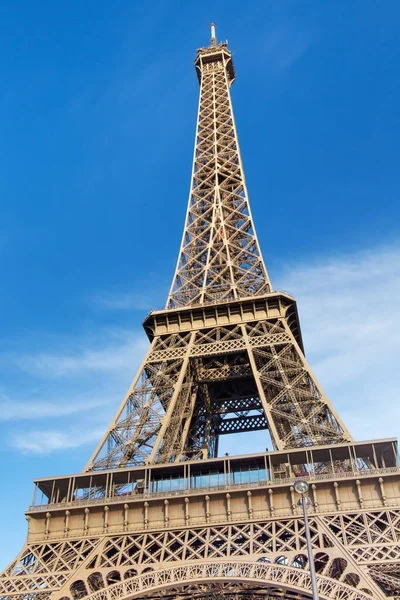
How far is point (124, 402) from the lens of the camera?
38.4 meters

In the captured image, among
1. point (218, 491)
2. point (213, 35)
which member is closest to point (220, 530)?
point (218, 491)

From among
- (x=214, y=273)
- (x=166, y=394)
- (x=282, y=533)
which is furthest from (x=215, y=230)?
(x=282, y=533)

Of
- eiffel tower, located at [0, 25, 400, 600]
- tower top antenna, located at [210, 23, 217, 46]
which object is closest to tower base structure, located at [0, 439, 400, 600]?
eiffel tower, located at [0, 25, 400, 600]

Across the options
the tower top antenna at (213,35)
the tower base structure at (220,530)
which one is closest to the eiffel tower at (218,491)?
the tower base structure at (220,530)

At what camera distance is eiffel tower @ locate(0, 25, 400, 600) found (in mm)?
27750

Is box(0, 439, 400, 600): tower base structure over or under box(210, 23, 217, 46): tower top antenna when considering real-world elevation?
under

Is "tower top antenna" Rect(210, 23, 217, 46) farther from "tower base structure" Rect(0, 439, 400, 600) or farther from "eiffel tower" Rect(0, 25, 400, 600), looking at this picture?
"tower base structure" Rect(0, 439, 400, 600)

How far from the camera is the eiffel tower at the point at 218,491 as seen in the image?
27.8m

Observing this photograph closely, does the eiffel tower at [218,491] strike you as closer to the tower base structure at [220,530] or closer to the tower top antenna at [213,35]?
the tower base structure at [220,530]

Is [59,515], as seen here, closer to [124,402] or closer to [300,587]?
[124,402]

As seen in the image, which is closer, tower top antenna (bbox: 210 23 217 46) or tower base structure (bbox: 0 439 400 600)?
tower base structure (bbox: 0 439 400 600)

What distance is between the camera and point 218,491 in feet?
103

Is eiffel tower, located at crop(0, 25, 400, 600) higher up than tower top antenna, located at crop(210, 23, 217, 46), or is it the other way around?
tower top antenna, located at crop(210, 23, 217, 46)

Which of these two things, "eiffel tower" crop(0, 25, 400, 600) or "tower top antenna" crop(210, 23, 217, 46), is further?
"tower top antenna" crop(210, 23, 217, 46)
